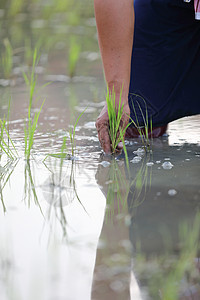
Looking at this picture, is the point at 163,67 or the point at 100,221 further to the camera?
the point at 163,67

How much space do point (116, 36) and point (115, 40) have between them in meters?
0.02

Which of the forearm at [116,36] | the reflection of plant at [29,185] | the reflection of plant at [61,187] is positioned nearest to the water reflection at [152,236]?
the reflection of plant at [61,187]

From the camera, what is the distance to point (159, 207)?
70.6 inches

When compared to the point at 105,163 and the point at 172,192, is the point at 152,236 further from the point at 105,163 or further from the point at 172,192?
the point at 105,163

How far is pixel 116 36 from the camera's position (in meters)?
2.27

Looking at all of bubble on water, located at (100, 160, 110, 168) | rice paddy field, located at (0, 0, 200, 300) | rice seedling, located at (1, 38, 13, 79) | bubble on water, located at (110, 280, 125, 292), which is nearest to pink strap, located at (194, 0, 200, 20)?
rice paddy field, located at (0, 0, 200, 300)

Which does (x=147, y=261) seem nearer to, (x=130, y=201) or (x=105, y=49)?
(x=130, y=201)

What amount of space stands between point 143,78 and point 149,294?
1.45 meters

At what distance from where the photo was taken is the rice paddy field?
4.48ft

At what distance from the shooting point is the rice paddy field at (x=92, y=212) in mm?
1365

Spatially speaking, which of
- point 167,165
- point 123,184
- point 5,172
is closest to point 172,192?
point 123,184

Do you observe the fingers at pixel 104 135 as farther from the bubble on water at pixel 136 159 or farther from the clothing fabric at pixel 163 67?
the clothing fabric at pixel 163 67

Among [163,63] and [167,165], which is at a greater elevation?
[163,63]

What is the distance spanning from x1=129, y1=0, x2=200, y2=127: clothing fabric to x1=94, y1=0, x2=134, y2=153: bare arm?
281mm
